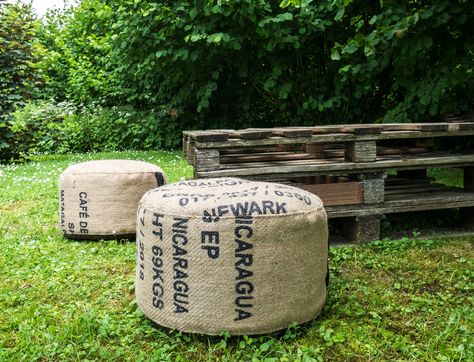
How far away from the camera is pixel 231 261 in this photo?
2.44 m

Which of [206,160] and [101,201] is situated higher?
[206,160]

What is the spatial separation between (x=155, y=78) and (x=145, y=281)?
991cm

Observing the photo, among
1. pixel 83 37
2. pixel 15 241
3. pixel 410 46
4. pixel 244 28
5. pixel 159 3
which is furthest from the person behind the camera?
pixel 83 37

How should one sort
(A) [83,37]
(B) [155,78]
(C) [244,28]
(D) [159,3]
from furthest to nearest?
(A) [83,37] < (B) [155,78] < (D) [159,3] < (C) [244,28]

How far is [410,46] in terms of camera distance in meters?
5.37

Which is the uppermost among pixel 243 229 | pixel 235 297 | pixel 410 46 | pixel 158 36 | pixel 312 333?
pixel 158 36

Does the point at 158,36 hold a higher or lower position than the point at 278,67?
higher

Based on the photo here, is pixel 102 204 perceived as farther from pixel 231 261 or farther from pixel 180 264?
pixel 231 261

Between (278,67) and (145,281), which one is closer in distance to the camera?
(145,281)

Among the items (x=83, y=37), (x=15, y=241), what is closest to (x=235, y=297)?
(x=15, y=241)

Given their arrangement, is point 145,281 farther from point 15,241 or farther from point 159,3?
point 159,3

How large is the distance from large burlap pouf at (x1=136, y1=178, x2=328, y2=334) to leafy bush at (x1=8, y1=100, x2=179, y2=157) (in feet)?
31.7

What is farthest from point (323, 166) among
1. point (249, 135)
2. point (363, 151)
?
point (249, 135)

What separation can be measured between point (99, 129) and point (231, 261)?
11.5 m
